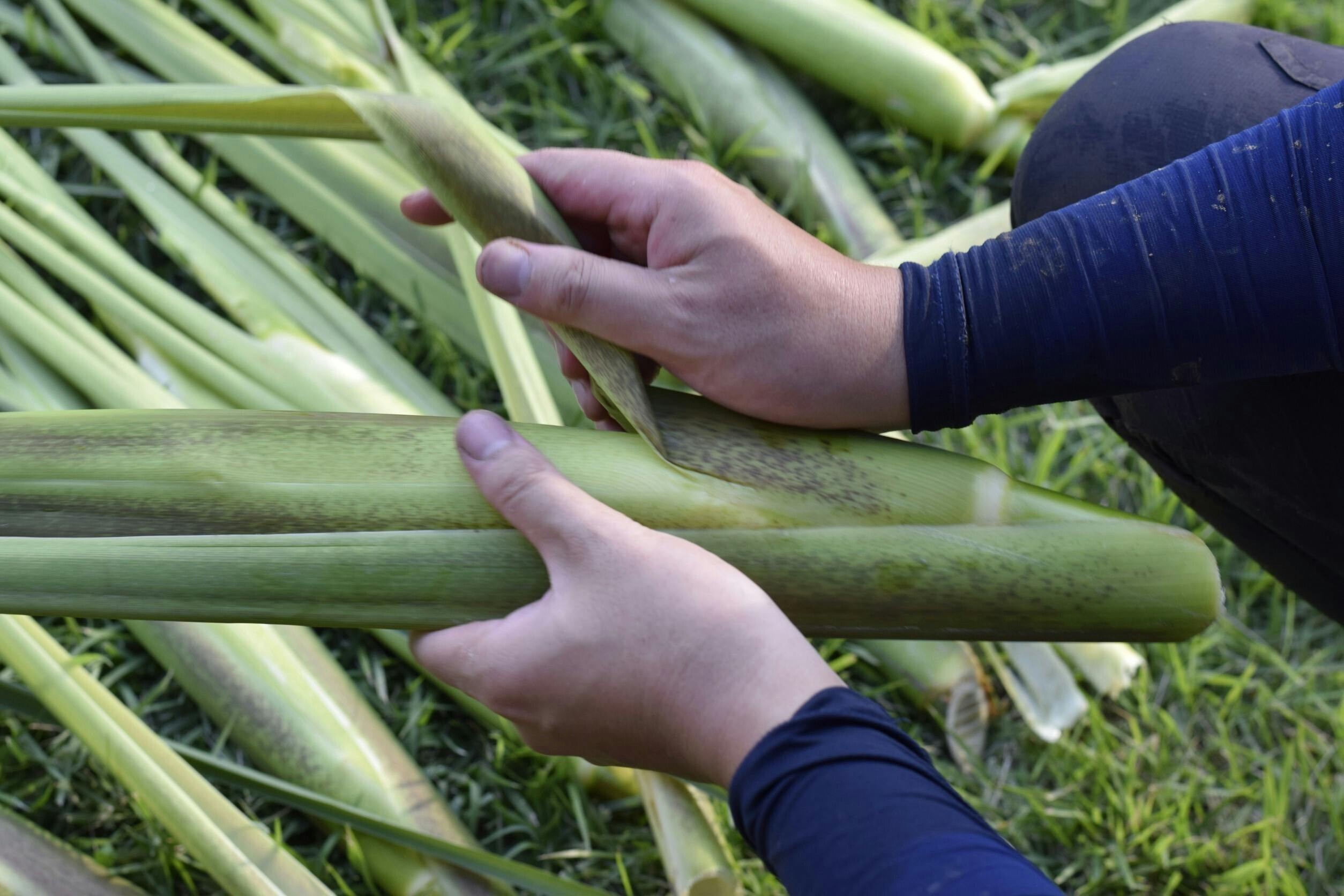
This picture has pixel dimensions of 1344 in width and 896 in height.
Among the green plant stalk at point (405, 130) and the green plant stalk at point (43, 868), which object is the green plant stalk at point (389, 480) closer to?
the green plant stalk at point (405, 130)

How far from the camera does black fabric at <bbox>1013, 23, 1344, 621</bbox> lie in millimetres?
921

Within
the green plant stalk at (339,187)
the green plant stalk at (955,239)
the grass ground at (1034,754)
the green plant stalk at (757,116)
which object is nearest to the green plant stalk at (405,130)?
the green plant stalk at (339,187)

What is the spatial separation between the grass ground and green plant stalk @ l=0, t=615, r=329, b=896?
13 centimetres

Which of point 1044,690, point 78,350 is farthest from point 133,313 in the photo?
point 1044,690

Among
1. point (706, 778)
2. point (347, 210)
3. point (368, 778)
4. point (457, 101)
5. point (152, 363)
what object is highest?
point (457, 101)

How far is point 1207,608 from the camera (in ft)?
2.66

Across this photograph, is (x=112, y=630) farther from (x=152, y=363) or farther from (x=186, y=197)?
(x=186, y=197)

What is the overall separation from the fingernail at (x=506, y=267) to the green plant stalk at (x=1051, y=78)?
3.82ft

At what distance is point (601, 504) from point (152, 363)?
2.73 feet

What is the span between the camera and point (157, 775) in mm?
963

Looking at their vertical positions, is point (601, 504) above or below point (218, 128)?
below

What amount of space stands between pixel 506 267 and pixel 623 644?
33cm

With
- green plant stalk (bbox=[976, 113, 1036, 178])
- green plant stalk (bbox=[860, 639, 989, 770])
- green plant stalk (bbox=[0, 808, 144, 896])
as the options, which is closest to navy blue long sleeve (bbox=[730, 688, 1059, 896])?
green plant stalk (bbox=[860, 639, 989, 770])

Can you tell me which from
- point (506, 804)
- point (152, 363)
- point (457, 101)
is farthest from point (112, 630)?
point (457, 101)
